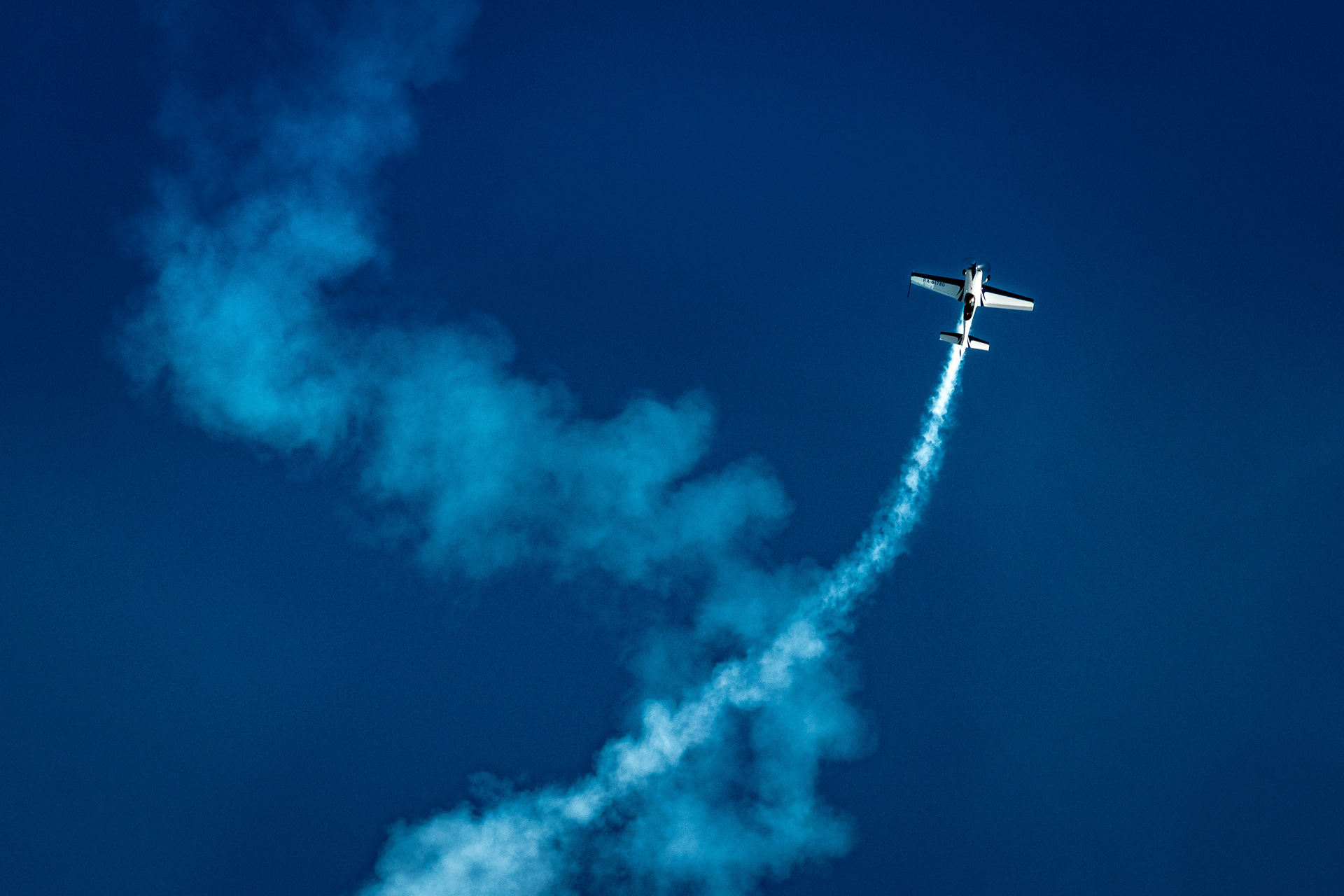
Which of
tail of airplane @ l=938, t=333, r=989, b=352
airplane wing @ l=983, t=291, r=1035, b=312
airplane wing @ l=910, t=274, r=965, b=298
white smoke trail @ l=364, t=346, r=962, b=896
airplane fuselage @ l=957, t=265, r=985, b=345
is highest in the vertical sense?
airplane wing @ l=910, t=274, r=965, b=298

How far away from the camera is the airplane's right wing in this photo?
48344 mm

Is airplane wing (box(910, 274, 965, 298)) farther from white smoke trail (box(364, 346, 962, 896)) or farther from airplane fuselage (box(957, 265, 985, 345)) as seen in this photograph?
white smoke trail (box(364, 346, 962, 896))

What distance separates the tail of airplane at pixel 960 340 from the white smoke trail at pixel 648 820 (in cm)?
140

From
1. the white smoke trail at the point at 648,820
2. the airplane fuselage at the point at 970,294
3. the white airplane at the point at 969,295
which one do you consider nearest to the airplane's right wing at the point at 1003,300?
the white airplane at the point at 969,295

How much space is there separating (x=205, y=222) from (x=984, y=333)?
147ft

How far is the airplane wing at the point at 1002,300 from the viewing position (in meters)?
48.3

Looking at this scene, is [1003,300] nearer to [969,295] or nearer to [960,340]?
[969,295]

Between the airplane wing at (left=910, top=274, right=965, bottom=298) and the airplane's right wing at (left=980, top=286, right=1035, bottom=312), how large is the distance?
4.40ft

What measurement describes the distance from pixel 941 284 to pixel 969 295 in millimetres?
1957

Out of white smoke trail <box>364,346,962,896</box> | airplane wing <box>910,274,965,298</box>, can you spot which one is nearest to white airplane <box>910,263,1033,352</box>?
airplane wing <box>910,274,965,298</box>

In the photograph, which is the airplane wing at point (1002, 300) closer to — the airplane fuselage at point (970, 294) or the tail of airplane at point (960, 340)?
the airplane fuselage at point (970, 294)

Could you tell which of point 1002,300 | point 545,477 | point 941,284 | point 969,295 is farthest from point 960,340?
point 545,477

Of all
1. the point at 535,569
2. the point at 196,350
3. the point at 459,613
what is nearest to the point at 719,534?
the point at 535,569

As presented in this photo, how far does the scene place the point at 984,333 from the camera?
53.5 meters
